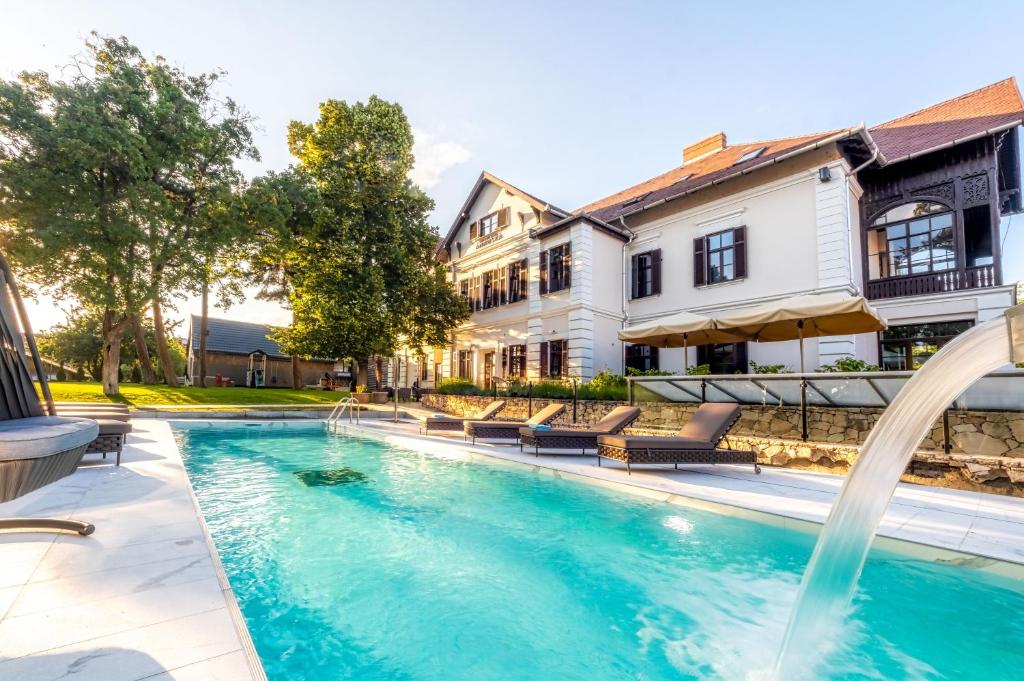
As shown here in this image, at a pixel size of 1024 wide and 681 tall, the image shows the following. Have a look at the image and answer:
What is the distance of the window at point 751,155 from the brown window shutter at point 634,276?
4.56m

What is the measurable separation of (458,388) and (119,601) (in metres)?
17.1

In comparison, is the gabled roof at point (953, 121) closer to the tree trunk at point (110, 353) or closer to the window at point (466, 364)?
the window at point (466, 364)

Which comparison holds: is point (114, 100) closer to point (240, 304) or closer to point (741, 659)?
point (240, 304)

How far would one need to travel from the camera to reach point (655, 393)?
10562 millimetres

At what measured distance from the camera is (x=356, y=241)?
1961 centimetres

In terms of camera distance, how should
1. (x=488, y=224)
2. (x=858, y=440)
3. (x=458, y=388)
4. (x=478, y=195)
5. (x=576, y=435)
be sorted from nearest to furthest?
(x=858, y=440), (x=576, y=435), (x=458, y=388), (x=488, y=224), (x=478, y=195)

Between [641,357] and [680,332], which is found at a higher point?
[680,332]

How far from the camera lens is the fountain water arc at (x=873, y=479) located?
1636 mm

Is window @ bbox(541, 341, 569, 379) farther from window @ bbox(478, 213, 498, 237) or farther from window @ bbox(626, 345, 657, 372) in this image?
window @ bbox(478, 213, 498, 237)

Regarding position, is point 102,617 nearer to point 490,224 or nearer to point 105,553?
point 105,553

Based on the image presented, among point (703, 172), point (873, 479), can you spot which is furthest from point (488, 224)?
point (873, 479)

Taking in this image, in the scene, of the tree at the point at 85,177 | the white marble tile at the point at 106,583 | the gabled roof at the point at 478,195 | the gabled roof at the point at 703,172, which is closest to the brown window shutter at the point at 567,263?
the gabled roof at the point at 703,172

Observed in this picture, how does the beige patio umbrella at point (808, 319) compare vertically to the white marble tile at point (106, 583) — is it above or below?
above

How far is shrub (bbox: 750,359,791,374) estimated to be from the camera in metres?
11.9
